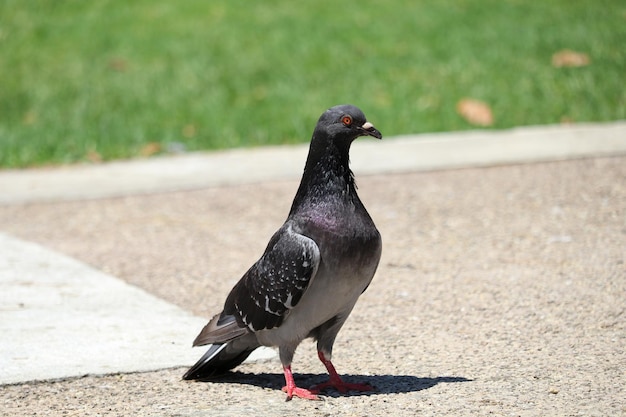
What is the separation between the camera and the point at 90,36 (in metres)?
12.7

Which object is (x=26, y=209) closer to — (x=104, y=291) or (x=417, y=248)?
(x=104, y=291)

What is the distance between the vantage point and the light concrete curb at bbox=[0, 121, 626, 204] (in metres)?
8.34

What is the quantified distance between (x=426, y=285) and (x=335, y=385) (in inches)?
64.7

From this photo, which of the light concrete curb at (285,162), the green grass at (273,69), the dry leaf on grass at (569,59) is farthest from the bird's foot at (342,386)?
the dry leaf on grass at (569,59)

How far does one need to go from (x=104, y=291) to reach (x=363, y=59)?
661cm

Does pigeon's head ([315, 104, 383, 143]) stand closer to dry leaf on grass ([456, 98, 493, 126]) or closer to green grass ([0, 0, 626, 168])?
green grass ([0, 0, 626, 168])

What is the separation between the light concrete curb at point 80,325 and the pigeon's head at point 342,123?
1.23 meters

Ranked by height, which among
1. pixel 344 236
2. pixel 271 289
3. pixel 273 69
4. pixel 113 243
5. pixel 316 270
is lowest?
pixel 113 243

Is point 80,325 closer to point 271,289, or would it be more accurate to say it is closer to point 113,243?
point 271,289

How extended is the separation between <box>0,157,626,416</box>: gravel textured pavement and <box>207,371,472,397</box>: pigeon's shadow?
1cm

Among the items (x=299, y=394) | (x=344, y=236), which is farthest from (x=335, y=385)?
(x=344, y=236)

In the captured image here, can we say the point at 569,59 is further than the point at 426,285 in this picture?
Yes

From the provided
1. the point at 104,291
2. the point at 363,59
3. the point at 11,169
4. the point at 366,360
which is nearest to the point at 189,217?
the point at 104,291

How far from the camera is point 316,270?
4.01 m
